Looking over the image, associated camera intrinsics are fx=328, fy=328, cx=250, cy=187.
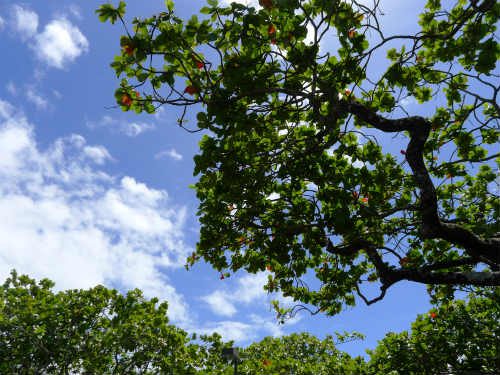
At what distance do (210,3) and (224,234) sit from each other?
4019 mm

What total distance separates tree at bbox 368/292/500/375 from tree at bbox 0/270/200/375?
7.92 m

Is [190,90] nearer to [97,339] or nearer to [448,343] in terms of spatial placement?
[448,343]

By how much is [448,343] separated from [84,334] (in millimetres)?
12621

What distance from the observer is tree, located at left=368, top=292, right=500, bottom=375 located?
25.3ft

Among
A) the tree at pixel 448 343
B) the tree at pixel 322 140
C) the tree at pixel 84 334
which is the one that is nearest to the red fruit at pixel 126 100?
the tree at pixel 322 140

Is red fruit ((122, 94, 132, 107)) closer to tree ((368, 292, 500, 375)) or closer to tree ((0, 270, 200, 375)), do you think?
tree ((368, 292, 500, 375))

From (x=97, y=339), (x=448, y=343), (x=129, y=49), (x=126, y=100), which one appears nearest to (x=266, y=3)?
(x=129, y=49)

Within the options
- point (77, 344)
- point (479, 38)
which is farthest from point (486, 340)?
point (77, 344)

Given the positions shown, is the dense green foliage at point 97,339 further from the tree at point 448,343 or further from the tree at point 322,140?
the tree at point 322,140

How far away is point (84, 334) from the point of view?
12977mm

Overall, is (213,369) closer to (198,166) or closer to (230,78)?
(198,166)

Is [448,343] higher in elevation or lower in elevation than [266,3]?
lower

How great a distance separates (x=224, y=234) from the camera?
21.4 ft

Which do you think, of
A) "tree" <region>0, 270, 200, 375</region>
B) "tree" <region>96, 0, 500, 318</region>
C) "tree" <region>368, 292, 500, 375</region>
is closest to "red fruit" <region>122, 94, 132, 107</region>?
"tree" <region>96, 0, 500, 318</region>
